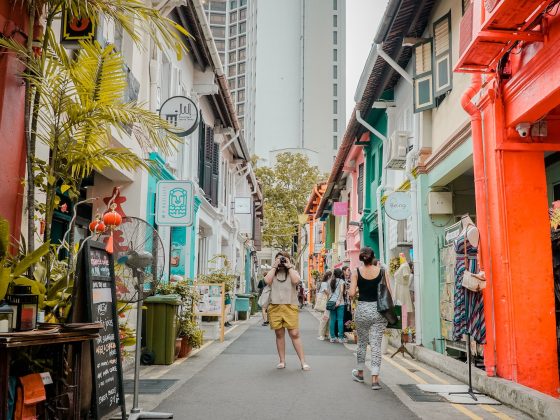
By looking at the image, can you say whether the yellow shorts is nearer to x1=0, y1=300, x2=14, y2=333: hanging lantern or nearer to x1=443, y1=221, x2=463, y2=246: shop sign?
x1=443, y1=221, x2=463, y2=246: shop sign

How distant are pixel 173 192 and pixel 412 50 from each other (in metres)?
5.41

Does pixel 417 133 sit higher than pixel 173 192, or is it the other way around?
pixel 417 133

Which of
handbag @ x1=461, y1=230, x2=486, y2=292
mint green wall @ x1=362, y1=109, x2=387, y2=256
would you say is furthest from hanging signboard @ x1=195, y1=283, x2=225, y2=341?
handbag @ x1=461, y1=230, x2=486, y2=292

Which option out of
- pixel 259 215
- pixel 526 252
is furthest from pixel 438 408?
pixel 259 215

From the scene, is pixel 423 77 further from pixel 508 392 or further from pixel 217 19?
pixel 217 19

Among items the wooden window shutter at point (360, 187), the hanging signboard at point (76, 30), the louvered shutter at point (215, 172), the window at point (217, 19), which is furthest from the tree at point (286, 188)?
the hanging signboard at point (76, 30)

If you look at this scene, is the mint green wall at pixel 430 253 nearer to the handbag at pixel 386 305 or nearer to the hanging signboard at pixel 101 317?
the handbag at pixel 386 305

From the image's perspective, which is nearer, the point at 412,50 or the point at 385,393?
the point at 385,393

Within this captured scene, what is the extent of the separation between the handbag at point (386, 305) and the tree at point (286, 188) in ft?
128

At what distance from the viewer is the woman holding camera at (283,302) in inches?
360

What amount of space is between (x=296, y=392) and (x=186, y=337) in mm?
3506

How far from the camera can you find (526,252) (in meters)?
7.42

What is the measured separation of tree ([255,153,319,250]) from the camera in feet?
155

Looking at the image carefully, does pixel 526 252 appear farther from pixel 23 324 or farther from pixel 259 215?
pixel 259 215
